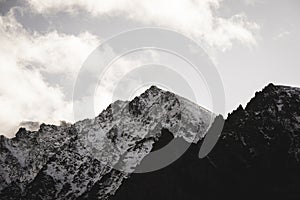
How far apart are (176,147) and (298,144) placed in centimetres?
3087

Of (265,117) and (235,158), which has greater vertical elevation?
(265,117)

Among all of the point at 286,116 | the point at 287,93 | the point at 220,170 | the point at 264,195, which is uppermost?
the point at 287,93

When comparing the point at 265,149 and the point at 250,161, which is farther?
the point at 250,161

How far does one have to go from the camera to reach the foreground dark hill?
83.6 metres

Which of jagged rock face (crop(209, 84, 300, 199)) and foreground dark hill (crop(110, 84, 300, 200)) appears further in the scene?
foreground dark hill (crop(110, 84, 300, 200))

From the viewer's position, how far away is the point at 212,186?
3482 inches

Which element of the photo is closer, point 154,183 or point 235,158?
point 235,158

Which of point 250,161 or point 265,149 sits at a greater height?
point 265,149

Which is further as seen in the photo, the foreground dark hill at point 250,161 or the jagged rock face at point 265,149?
the foreground dark hill at point 250,161

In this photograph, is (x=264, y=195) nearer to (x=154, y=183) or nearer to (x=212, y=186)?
(x=212, y=186)

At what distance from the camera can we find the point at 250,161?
87.3 metres

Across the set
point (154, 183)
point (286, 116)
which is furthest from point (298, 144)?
point (154, 183)

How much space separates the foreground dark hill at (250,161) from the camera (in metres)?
83.6

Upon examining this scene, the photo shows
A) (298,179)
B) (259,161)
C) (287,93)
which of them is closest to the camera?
(298,179)
